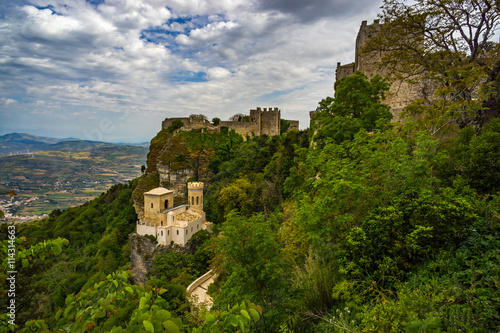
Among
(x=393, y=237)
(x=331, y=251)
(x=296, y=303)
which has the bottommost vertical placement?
(x=296, y=303)

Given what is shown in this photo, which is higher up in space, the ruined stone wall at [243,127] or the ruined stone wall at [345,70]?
the ruined stone wall at [345,70]

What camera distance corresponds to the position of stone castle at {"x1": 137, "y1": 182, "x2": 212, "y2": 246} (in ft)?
74.9

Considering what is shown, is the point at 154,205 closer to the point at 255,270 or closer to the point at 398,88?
the point at 255,270

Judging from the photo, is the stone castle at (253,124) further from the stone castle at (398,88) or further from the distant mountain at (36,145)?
the stone castle at (398,88)

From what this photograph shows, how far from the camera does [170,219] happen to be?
23.8 meters

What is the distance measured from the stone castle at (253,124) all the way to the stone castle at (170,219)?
1674cm

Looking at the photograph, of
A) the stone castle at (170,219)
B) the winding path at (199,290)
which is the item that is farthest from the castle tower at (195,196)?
the winding path at (199,290)

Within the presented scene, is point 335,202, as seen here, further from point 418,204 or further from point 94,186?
point 94,186

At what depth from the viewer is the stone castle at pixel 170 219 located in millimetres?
22844

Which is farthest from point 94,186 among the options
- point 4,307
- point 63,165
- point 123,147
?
point 4,307

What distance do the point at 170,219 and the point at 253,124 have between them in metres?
22.6

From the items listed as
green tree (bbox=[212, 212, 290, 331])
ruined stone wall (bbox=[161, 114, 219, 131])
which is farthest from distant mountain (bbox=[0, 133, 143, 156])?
green tree (bbox=[212, 212, 290, 331])

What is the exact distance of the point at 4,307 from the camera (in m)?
5.95

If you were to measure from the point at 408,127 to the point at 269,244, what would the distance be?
21.0 feet
